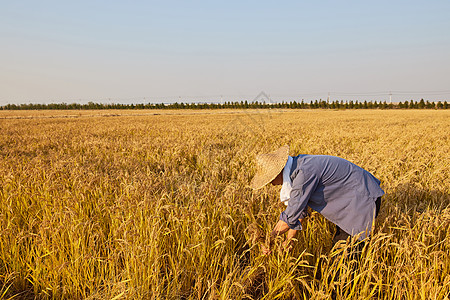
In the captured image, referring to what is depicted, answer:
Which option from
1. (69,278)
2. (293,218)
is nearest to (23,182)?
(69,278)

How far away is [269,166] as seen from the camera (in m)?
2.56

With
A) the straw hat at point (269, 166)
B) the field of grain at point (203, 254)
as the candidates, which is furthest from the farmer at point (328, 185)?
the field of grain at point (203, 254)

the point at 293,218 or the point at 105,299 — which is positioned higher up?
the point at 293,218

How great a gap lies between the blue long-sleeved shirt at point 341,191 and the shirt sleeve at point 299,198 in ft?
0.12

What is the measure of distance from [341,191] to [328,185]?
158mm

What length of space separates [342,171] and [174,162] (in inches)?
173

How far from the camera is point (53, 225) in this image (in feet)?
9.68

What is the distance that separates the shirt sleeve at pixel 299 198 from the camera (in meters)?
2.35

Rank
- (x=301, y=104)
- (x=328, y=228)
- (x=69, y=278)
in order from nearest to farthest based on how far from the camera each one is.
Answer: (x=69, y=278) < (x=328, y=228) < (x=301, y=104)

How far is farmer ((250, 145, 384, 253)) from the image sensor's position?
2484 mm

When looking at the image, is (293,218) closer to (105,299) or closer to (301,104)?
(105,299)

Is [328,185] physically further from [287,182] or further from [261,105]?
[261,105]

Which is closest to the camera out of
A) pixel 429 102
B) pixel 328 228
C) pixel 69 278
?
pixel 69 278

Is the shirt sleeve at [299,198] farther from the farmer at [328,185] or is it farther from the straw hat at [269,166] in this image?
the straw hat at [269,166]
